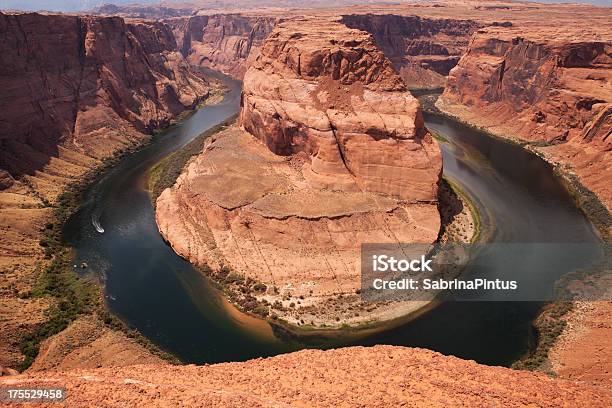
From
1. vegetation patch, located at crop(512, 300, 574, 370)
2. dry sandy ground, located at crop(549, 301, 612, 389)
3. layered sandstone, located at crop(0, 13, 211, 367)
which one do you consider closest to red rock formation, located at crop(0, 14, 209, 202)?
layered sandstone, located at crop(0, 13, 211, 367)

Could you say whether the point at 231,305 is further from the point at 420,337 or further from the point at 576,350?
the point at 576,350

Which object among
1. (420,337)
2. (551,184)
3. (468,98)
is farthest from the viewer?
(468,98)

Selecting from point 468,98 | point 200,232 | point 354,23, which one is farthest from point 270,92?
point 354,23

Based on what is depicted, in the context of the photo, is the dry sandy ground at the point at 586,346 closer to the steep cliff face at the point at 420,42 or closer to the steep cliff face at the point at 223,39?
the steep cliff face at the point at 420,42

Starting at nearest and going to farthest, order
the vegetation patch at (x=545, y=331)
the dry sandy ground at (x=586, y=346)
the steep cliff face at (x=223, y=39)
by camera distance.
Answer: the dry sandy ground at (x=586, y=346)
the vegetation patch at (x=545, y=331)
the steep cliff face at (x=223, y=39)

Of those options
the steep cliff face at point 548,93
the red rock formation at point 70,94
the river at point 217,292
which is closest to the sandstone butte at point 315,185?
the river at point 217,292

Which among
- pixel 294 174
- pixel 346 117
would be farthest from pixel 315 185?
pixel 346 117
